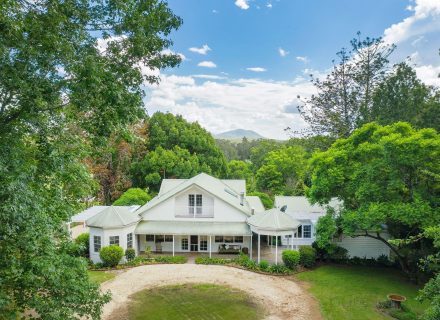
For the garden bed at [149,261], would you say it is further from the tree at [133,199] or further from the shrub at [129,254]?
the tree at [133,199]

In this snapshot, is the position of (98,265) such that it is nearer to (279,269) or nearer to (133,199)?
(279,269)

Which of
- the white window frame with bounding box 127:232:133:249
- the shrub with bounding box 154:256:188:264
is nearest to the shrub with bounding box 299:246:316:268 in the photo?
the shrub with bounding box 154:256:188:264

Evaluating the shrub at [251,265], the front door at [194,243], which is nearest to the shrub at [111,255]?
the front door at [194,243]

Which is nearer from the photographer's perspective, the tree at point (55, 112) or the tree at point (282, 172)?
the tree at point (55, 112)

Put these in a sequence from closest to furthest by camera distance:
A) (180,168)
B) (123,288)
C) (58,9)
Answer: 1. (58,9)
2. (123,288)
3. (180,168)

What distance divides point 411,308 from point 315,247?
767cm

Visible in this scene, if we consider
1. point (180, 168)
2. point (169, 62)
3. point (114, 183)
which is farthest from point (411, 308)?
point (114, 183)

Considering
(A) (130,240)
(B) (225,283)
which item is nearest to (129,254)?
(A) (130,240)

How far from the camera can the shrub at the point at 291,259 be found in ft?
67.1

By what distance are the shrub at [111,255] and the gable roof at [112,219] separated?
1.46 metres

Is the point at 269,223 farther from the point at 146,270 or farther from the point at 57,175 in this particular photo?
the point at 57,175

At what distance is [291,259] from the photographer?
804 inches

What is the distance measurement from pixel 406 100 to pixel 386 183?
738cm

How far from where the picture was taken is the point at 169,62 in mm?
9047
